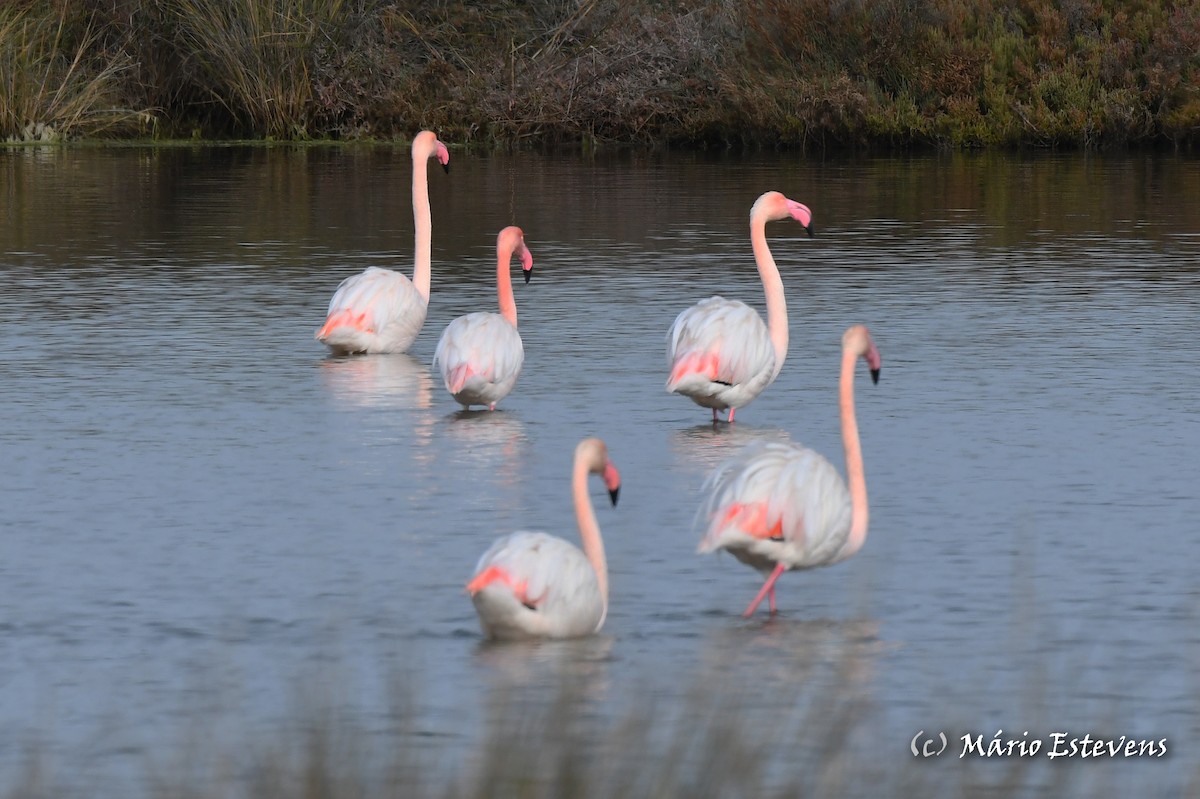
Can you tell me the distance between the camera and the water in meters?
5.89

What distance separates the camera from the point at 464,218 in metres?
20.5

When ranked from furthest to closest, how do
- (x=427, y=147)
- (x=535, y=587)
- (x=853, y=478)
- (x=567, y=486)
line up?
1. (x=427, y=147)
2. (x=567, y=486)
3. (x=853, y=478)
4. (x=535, y=587)

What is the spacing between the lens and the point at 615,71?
31.2 metres

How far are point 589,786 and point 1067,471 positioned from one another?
505 cm

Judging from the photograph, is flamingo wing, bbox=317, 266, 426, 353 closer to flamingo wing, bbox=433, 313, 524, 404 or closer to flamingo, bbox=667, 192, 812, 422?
flamingo wing, bbox=433, 313, 524, 404

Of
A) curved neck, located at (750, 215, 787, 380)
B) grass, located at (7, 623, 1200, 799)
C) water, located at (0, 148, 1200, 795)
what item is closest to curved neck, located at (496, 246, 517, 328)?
water, located at (0, 148, 1200, 795)

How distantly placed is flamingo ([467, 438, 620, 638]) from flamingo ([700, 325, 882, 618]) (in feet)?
1.39

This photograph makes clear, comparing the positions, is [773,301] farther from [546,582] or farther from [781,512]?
[546,582]

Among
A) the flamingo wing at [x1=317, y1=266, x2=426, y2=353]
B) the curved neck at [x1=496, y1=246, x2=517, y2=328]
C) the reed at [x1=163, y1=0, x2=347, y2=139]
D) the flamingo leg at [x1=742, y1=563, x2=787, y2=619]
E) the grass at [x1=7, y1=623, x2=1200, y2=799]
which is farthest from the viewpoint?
the reed at [x1=163, y1=0, x2=347, y2=139]

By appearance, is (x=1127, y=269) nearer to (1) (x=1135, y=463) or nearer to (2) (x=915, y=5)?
(1) (x=1135, y=463)

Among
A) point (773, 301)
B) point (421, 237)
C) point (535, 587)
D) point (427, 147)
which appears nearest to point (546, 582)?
point (535, 587)

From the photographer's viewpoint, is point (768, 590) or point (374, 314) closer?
point (768, 590)

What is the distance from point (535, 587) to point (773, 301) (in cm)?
449

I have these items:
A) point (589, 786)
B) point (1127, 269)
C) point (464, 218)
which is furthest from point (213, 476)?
point (464, 218)
